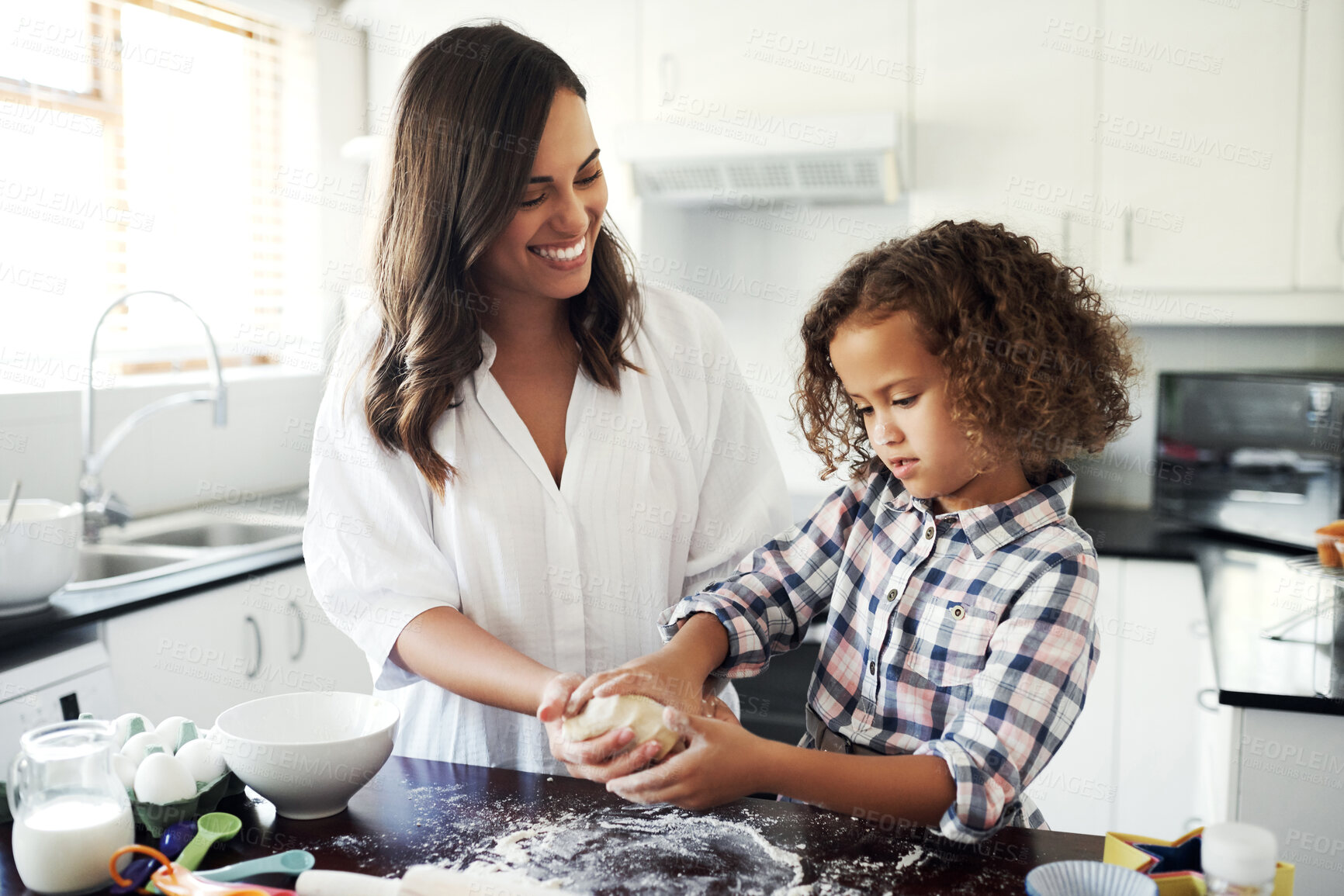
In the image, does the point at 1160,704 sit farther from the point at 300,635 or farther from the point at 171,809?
the point at 171,809

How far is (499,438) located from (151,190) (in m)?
1.85

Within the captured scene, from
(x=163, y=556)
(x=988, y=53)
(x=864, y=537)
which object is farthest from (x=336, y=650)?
(x=988, y=53)

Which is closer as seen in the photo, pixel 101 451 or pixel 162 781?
pixel 162 781

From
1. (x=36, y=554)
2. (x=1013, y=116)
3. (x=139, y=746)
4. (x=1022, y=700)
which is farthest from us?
(x=1013, y=116)

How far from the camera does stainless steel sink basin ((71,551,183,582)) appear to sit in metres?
2.15

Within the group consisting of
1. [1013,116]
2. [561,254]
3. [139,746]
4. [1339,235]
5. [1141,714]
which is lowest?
[1141,714]

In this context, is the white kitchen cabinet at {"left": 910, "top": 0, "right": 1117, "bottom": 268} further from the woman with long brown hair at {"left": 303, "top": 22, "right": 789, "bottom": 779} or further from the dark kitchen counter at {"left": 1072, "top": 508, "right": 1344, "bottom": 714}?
the woman with long brown hair at {"left": 303, "top": 22, "right": 789, "bottom": 779}

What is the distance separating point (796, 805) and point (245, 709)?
547mm

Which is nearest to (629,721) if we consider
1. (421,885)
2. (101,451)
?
(421,885)

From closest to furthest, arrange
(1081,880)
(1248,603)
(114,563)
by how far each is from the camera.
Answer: (1081,880)
(1248,603)
(114,563)

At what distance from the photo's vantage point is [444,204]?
1.20m

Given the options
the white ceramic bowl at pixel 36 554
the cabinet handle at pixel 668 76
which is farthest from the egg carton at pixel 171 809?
the cabinet handle at pixel 668 76

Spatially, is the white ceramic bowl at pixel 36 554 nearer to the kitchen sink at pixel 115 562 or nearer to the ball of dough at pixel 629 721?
the kitchen sink at pixel 115 562

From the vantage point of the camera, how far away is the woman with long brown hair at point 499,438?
1182 mm
